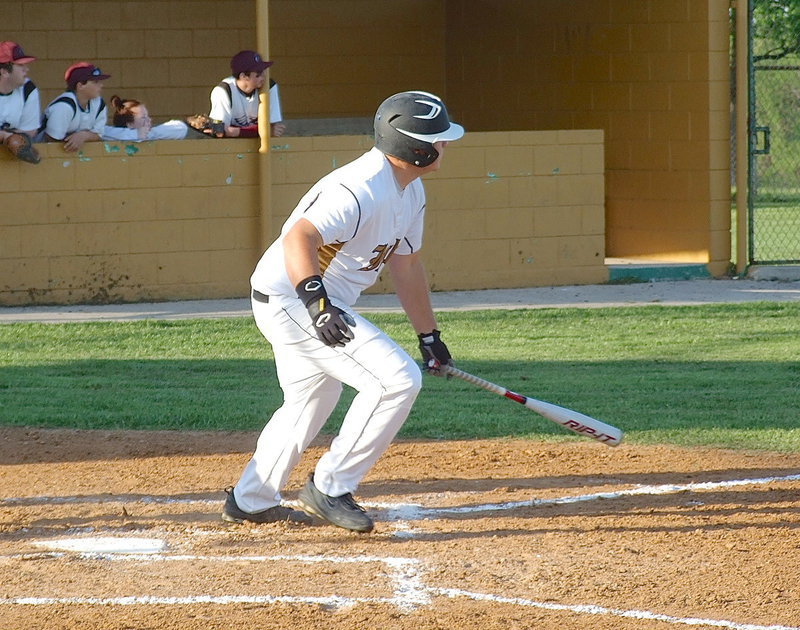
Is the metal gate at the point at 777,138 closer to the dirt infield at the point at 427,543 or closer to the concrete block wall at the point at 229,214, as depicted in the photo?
the concrete block wall at the point at 229,214

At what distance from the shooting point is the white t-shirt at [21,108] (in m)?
11.4

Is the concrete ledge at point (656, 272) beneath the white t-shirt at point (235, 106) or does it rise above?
beneath

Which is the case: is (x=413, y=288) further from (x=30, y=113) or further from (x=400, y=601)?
(x=30, y=113)

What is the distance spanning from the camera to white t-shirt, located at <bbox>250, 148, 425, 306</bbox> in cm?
504

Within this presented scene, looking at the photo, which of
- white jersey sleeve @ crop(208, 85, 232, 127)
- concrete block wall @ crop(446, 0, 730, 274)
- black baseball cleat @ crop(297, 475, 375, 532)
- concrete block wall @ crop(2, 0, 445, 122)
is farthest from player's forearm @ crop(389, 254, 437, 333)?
concrete block wall @ crop(2, 0, 445, 122)

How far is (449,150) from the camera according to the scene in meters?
13.0

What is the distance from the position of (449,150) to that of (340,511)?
26.3 feet

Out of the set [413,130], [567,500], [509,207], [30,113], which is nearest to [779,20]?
[509,207]

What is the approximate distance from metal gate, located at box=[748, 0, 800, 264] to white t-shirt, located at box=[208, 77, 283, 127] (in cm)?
508

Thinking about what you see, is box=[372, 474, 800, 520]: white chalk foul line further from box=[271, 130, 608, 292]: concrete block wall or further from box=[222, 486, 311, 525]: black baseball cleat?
box=[271, 130, 608, 292]: concrete block wall

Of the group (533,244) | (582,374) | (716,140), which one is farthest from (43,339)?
(716,140)

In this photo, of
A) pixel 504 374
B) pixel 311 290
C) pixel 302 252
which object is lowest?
pixel 504 374

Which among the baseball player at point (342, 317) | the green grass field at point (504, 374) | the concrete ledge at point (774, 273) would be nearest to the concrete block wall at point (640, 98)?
the concrete ledge at point (774, 273)

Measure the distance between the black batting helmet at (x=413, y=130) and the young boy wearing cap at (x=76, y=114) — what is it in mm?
7041
